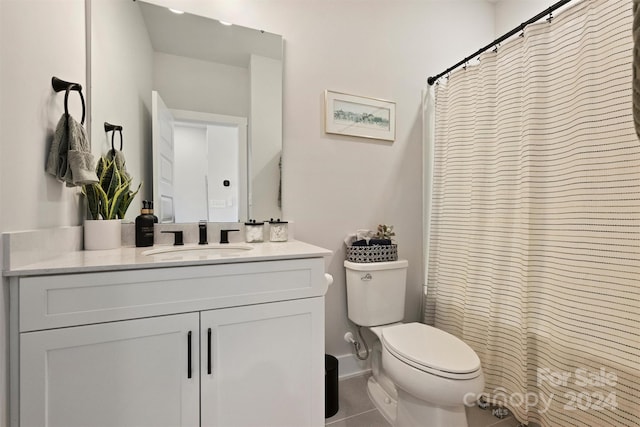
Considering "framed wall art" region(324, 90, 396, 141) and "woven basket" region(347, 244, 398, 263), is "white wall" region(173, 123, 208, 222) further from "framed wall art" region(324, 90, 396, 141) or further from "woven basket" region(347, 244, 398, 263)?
"woven basket" region(347, 244, 398, 263)

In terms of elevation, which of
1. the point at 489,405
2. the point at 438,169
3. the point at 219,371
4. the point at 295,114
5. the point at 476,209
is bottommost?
the point at 489,405

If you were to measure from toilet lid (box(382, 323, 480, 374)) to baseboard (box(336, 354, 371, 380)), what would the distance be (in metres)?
0.46

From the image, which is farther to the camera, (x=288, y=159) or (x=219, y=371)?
(x=288, y=159)

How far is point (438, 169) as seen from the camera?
6.10 feet

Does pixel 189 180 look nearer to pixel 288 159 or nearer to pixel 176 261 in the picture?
pixel 288 159

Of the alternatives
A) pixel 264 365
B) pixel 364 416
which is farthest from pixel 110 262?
pixel 364 416

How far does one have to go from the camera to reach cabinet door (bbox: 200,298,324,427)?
0.94 metres

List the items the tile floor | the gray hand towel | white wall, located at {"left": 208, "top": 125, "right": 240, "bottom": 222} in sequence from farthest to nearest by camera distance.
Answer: white wall, located at {"left": 208, "top": 125, "right": 240, "bottom": 222} → the tile floor → the gray hand towel

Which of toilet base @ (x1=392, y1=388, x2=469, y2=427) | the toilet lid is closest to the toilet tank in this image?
the toilet lid

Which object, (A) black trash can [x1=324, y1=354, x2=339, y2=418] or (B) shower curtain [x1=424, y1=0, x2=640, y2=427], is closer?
(B) shower curtain [x1=424, y1=0, x2=640, y2=427]

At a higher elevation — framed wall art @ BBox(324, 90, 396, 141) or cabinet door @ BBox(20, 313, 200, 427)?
framed wall art @ BBox(324, 90, 396, 141)

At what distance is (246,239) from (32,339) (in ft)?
2.83

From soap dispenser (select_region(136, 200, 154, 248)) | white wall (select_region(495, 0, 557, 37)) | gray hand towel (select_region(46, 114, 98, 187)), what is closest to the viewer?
gray hand towel (select_region(46, 114, 98, 187))

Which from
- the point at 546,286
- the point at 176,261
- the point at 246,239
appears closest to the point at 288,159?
the point at 246,239
